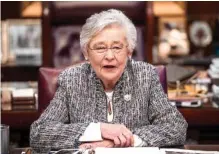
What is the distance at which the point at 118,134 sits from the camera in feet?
7.19

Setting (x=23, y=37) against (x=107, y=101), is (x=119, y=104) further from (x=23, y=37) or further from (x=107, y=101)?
(x=23, y=37)

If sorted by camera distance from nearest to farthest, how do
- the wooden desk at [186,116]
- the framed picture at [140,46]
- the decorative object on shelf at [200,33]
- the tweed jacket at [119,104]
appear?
the tweed jacket at [119,104]
the wooden desk at [186,116]
the framed picture at [140,46]
the decorative object on shelf at [200,33]

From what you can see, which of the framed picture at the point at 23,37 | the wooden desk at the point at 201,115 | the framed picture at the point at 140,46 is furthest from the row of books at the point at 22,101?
the framed picture at the point at 23,37

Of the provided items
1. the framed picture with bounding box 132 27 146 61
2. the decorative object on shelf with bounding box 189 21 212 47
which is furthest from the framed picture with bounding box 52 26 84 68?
the decorative object on shelf with bounding box 189 21 212 47

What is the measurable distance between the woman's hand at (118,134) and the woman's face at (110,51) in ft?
0.88

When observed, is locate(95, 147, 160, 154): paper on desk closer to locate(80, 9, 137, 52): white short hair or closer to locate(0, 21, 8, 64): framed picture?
locate(80, 9, 137, 52): white short hair

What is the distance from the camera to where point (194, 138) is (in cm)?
330

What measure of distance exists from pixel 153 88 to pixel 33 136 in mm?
605

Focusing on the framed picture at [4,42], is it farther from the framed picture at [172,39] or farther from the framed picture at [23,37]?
the framed picture at [172,39]

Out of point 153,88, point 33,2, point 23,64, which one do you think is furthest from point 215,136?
point 33,2

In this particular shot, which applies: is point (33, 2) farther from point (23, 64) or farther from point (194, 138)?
point (194, 138)

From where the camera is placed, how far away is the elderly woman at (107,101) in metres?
2.28

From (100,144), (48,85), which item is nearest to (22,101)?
(48,85)

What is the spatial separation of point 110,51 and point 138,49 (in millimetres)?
1933
